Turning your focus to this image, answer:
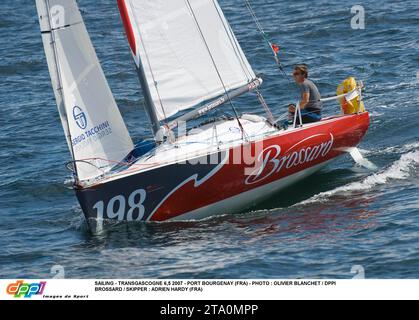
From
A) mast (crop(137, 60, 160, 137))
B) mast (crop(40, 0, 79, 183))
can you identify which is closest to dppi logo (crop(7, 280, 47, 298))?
mast (crop(40, 0, 79, 183))

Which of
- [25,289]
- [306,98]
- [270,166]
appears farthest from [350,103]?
[25,289]

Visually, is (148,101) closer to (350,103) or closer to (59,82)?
(59,82)

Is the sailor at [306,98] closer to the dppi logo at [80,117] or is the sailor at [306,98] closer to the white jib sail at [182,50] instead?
the white jib sail at [182,50]

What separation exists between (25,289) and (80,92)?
5.13 m

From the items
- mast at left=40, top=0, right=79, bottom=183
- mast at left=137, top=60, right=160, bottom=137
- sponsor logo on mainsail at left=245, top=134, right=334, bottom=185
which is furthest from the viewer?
sponsor logo on mainsail at left=245, top=134, right=334, bottom=185

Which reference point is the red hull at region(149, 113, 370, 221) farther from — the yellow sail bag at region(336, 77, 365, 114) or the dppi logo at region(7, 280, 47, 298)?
the dppi logo at region(7, 280, 47, 298)

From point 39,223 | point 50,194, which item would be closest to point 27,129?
point 50,194

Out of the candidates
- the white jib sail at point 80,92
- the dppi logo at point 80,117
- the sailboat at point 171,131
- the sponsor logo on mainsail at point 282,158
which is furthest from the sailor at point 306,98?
the dppi logo at point 80,117

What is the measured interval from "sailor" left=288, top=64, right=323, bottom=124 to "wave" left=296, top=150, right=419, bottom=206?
1.43 m

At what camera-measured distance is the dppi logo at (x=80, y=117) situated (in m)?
15.1

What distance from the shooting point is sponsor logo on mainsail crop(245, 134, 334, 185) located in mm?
16030

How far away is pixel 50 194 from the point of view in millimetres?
17859

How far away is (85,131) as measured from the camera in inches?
599

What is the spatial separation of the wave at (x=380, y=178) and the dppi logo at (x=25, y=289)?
659 centimetres
